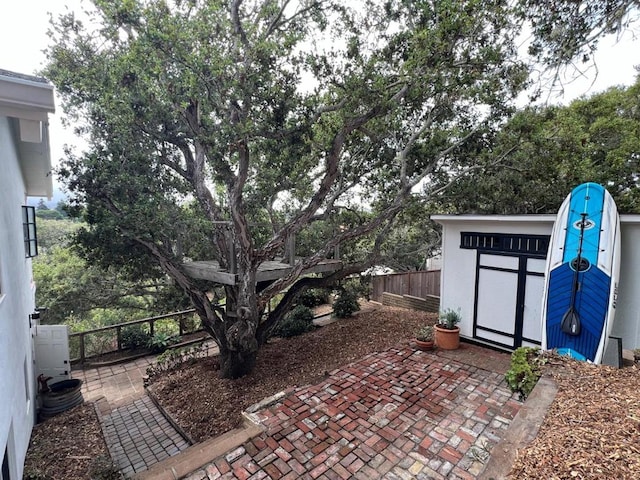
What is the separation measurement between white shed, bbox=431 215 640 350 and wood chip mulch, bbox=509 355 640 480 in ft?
8.42

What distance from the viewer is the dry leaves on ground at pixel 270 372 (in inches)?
209

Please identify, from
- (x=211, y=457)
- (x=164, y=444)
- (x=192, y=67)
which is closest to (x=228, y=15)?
(x=192, y=67)

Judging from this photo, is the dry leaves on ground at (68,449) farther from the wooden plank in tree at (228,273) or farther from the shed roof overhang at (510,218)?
the shed roof overhang at (510,218)

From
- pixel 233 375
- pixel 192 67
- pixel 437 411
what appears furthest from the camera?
pixel 233 375

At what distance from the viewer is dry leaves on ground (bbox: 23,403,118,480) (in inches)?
146

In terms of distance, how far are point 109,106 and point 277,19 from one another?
136 inches

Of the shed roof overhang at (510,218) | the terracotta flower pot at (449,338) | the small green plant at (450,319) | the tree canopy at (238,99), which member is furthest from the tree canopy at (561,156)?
the terracotta flower pot at (449,338)

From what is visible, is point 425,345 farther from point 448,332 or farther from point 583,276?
point 583,276

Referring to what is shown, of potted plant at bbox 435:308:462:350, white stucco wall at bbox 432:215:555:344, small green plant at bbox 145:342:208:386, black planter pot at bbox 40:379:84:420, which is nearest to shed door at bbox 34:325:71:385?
black planter pot at bbox 40:379:84:420

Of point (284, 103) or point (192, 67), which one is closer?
point (192, 67)

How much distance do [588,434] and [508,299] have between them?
4326 millimetres

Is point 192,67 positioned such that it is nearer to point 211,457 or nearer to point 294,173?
point 294,173

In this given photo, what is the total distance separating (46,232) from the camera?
566 inches

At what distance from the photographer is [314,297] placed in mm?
10891
